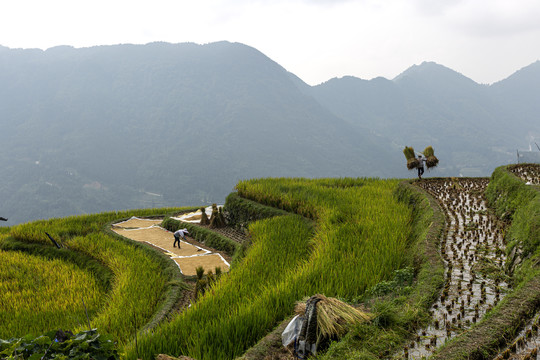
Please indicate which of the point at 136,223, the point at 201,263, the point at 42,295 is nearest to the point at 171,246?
the point at 201,263

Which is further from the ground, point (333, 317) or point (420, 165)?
point (420, 165)

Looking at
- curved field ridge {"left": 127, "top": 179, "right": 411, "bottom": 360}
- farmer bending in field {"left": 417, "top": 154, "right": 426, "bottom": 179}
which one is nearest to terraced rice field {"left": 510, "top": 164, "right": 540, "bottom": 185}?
farmer bending in field {"left": 417, "top": 154, "right": 426, "bottom": 179}

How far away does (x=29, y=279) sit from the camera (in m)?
10.3

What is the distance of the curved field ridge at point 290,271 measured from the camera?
12.7 feet

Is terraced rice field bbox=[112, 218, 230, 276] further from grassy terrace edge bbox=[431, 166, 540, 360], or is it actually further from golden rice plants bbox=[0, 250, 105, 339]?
grassy terrace edge bbox=[431, 166, 540, 360]

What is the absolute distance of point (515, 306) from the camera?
11.2ft

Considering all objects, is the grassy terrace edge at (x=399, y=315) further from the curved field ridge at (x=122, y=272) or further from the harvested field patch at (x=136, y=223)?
the harvested field patch at (x=136, y=223)

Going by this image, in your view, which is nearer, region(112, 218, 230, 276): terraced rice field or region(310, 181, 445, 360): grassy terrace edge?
region(310, 181, 445, 360): grassy terrace edge

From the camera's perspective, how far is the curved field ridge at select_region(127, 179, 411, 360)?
3867mm

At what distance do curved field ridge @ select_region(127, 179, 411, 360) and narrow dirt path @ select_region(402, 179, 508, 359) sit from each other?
0.77 meters

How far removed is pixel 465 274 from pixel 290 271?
2449 mm

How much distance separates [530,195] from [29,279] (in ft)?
37.7

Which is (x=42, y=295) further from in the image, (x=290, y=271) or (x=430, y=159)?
(x=430, y=159)

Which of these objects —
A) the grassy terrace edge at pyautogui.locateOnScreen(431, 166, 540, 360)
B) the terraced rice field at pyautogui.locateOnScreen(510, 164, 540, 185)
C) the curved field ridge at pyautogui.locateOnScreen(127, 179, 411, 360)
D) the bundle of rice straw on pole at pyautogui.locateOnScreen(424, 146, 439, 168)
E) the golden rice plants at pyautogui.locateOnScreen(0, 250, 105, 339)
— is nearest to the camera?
the grassy terrace edge at pyautogui.locateOnScreen(431, 166, 540, 360)
